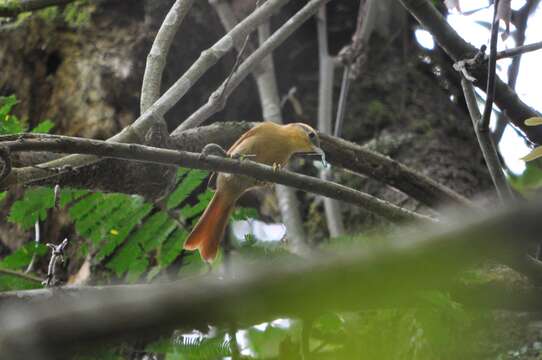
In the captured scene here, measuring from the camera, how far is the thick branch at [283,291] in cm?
47

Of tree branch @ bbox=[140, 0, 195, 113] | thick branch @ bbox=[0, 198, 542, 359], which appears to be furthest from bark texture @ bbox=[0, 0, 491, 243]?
thick branch @ bbox=[0, 198, 542, 359]

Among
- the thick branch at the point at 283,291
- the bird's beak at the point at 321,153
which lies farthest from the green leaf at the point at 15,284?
the thick branch at the point at 283,291

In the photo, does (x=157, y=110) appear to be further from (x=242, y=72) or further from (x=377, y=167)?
(x=377, y=167)

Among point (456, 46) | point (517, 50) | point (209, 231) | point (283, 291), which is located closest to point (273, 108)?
point (209, 231)

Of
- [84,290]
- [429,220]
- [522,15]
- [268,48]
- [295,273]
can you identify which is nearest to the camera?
[295,273]

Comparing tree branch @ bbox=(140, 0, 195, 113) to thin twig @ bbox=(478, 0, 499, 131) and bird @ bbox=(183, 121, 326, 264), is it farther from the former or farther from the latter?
thin twig @ bbox=(478, 0, 499, 131)

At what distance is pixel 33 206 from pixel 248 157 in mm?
905

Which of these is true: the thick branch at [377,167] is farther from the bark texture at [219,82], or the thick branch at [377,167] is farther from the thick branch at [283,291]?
the thick branch at [283,291]

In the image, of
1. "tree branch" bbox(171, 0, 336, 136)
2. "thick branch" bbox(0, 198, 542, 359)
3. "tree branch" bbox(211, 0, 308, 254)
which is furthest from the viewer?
"tree branch" bbox(211, 0, 308, 254)

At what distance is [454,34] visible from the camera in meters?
2.55

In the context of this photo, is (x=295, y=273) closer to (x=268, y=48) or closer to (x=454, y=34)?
(x=454, y=34)

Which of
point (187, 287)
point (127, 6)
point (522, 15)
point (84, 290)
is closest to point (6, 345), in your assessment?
point (187, 287)

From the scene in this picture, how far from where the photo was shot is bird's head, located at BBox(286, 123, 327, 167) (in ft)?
10.5

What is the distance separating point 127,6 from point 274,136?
1462mm
